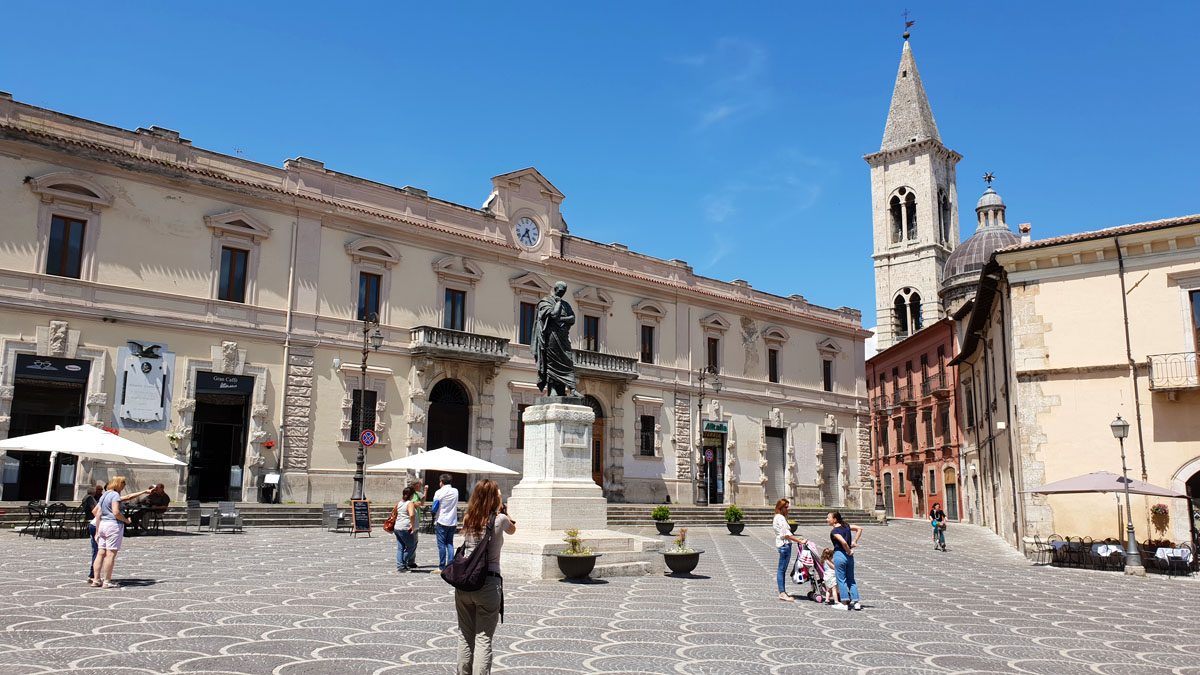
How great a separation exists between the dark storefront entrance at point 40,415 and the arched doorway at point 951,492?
3785cm

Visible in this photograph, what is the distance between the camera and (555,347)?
14859 mm

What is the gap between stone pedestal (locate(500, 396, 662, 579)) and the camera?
1352 centimetres

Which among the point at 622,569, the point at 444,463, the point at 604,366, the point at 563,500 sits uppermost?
the point at 604,366

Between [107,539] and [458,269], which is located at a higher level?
[458,269]

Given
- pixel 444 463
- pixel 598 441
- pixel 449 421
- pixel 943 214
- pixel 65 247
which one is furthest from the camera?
pixel 943 214

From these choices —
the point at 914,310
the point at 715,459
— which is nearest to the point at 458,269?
the point at 715,459

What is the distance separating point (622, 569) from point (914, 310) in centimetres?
5616

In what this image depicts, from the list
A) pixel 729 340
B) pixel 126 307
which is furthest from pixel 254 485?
pixel 729 340

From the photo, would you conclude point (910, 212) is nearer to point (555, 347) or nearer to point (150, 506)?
point (555, 347)

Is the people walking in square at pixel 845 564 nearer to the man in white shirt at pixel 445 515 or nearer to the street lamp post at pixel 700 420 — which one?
the man in white shirt at pixel 445 515

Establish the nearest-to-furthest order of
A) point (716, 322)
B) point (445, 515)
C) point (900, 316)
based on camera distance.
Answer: point (445, 515), point (716, 322), point (900, 316)

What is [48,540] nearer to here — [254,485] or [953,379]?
[254,485]

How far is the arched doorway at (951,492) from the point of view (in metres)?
44.3

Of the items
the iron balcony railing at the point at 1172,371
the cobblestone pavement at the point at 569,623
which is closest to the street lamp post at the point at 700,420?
the iron balcony railing at the point at 1172,371
